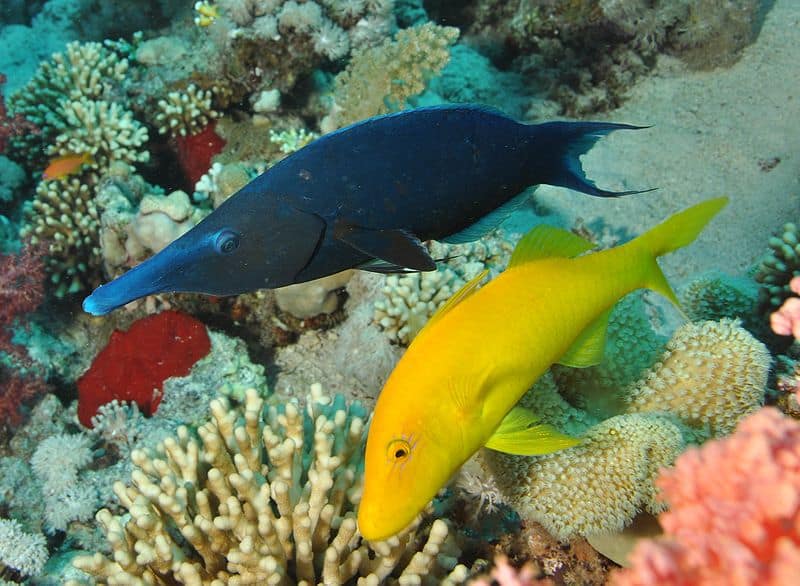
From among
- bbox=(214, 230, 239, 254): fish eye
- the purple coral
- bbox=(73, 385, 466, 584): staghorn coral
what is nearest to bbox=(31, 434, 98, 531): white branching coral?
bbox=(73, 385, 466, 584): staghorn coral

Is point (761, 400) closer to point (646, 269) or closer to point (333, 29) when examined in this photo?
point (646, 269)

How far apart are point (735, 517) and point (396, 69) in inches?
176

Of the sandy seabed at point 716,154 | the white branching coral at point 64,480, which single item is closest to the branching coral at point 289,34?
the sandy seabed at point 716,154

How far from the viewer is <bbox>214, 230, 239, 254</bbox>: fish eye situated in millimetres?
1600

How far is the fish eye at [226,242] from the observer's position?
1600 millimetres

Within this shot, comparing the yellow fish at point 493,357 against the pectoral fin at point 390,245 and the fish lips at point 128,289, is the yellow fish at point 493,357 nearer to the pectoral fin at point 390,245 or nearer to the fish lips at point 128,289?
the pectoral fin at point 390,245

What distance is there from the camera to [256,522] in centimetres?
264

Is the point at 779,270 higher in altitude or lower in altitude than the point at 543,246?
lower

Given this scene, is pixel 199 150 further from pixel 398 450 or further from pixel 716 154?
pixel 716 154

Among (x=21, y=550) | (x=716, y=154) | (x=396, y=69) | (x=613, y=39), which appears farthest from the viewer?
(x=613, y=39)

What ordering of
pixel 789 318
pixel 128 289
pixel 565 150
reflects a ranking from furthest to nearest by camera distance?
pixel 565 150
pixel 789 318
pixel 128 289

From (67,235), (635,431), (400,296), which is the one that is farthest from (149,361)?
(635,431)

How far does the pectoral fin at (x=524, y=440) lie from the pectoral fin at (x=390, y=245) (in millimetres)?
672

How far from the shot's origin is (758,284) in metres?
4.47
